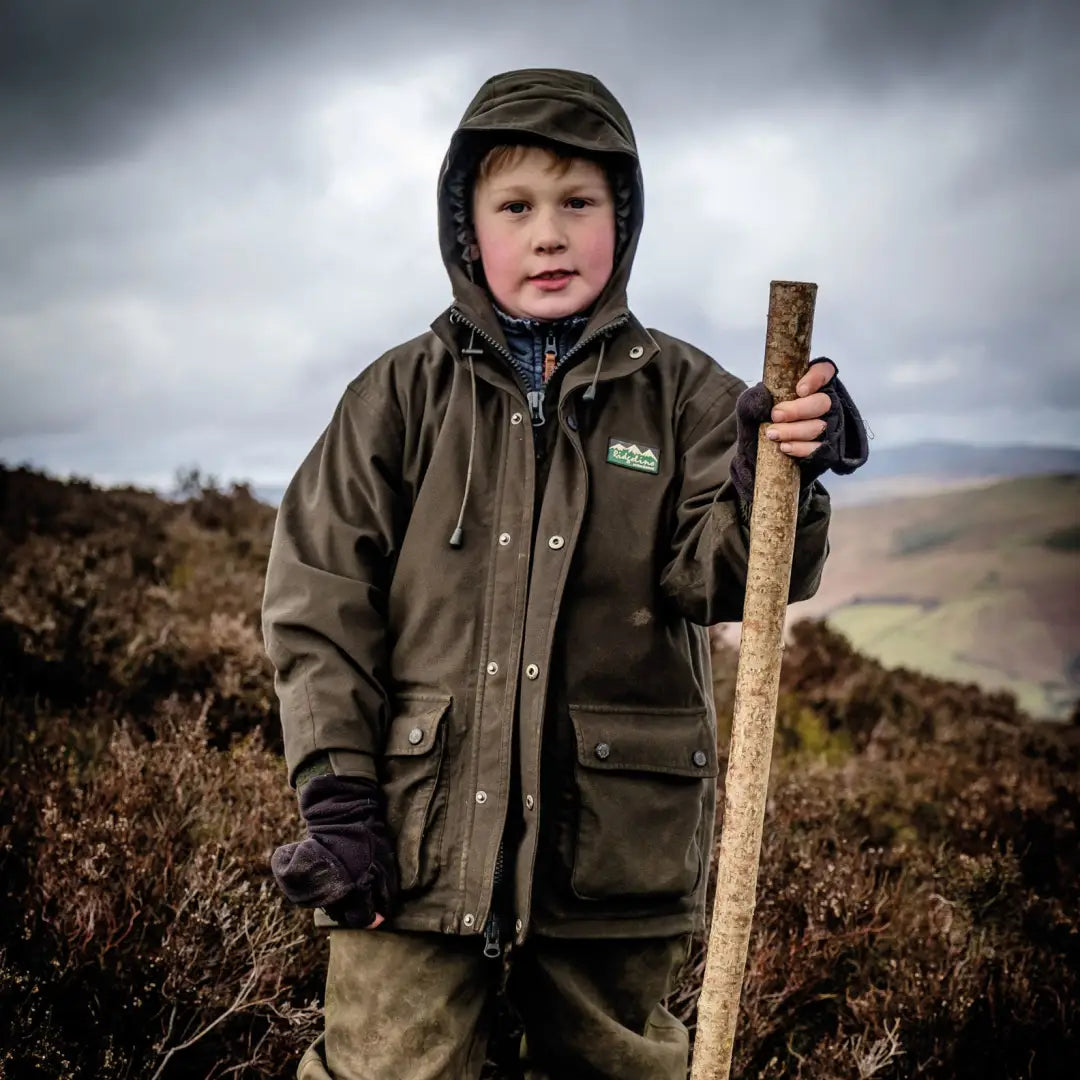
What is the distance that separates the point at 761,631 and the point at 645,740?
0.47 metres

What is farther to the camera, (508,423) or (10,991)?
(10,991)

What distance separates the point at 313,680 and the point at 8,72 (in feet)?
31.3

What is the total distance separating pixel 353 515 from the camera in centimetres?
260

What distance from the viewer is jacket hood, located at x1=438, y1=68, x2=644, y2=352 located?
2.67m

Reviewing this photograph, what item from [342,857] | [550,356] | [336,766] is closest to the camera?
[342,857]

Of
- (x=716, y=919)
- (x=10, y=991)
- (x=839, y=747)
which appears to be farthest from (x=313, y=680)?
(x=839, y=747)

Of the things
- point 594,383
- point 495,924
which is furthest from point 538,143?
point 495,924

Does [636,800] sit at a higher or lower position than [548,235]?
lower

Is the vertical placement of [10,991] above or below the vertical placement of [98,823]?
below

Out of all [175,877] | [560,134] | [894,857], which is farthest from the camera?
[894,857]

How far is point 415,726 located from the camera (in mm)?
2482

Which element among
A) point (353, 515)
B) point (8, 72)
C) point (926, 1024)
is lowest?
point (926, 1024)

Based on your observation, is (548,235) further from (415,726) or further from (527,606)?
(415,726)

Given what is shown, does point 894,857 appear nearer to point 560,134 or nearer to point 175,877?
point 175,877
